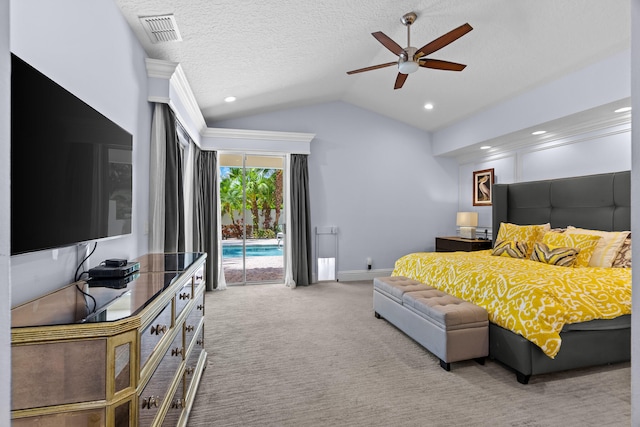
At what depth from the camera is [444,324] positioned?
2.46 meters

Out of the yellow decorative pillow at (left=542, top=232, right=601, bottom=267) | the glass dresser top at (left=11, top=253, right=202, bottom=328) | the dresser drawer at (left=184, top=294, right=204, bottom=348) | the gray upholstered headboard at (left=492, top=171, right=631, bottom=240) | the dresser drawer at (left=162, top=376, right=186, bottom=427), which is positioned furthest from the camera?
the gray upholstered headboard at (left=492, top=171, right=631, bottom=240)

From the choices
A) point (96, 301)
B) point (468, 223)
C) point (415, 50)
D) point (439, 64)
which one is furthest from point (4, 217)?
point (468, 223)

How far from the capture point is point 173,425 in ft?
5.22

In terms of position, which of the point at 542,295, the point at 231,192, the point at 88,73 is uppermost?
the point at 88,73

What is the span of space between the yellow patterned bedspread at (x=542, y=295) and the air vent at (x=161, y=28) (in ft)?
10.3

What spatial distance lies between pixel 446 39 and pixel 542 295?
2044mm

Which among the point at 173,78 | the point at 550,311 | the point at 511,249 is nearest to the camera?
the point at 550,311

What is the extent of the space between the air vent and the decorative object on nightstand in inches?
185

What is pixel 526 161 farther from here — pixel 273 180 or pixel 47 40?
pixel 47 40

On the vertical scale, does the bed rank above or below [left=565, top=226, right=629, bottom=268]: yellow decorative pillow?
below

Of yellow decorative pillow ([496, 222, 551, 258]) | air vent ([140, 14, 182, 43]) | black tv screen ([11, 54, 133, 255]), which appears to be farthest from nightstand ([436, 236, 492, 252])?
black tv screen ([11, 54, 133, 255])

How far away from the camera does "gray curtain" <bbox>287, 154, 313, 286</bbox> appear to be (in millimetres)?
5297

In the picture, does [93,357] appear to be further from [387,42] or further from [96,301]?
[387,42]

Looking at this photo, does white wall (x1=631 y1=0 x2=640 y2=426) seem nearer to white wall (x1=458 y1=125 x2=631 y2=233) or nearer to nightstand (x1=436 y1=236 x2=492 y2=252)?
white wall (x1=458 y1=125 x2=631 y2=233)
